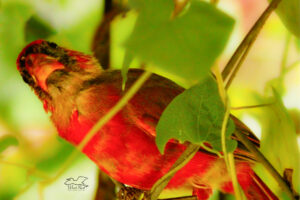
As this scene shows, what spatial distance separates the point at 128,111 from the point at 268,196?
12.8 inches

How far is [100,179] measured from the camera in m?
0.75

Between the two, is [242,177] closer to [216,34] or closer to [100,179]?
[100,179]

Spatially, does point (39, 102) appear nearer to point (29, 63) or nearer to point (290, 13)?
point (29, 63)

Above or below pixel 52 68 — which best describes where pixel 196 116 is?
below

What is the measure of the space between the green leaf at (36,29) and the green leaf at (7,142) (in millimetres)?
190

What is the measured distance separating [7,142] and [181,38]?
0.47 meters

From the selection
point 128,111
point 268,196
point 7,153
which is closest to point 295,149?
point 268,196

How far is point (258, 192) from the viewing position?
2.43 ft

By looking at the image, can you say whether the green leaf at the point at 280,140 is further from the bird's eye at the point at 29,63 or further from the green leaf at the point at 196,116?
the bird's eye at the point at 29,63

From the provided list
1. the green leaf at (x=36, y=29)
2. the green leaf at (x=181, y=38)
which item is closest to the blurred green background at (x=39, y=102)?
the green leaf at (x=36, y=29)

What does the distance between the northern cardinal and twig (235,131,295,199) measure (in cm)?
5

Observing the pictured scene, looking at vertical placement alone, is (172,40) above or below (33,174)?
above

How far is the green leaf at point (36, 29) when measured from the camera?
0.72m

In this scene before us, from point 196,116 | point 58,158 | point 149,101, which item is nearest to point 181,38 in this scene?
point 196,116
